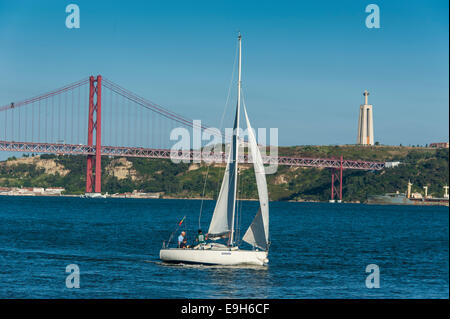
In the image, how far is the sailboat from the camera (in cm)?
2769

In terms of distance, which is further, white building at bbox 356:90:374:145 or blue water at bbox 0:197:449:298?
white building at bbox 356:90:374:145

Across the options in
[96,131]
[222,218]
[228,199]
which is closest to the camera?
[222,218]

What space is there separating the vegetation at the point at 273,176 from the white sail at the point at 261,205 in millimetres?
92591

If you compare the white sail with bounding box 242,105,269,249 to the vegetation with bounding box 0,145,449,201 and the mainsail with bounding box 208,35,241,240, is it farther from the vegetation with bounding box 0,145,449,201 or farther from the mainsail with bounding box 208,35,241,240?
the vegetation with bounding box 0,145,449,201

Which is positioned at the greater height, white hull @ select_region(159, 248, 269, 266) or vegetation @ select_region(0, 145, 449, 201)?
vegetation @ select_region(0, 145, 449, 201)

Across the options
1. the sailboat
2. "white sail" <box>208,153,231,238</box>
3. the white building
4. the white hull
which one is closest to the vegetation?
the white building

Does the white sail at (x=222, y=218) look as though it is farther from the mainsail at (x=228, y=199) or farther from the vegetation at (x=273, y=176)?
the vegetation at (x=273, y=176)

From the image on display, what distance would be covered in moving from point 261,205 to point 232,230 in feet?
5.05

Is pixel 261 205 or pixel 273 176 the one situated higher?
pixel 273 176

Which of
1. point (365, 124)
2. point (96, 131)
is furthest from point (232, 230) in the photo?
point (365, 124)

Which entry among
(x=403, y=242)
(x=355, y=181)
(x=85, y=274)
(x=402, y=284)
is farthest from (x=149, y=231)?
(x=355, y=181)

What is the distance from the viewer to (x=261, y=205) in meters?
27.7

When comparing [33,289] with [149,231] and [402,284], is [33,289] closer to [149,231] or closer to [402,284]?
[402,284]

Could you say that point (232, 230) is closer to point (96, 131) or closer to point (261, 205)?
point (261, 205)
